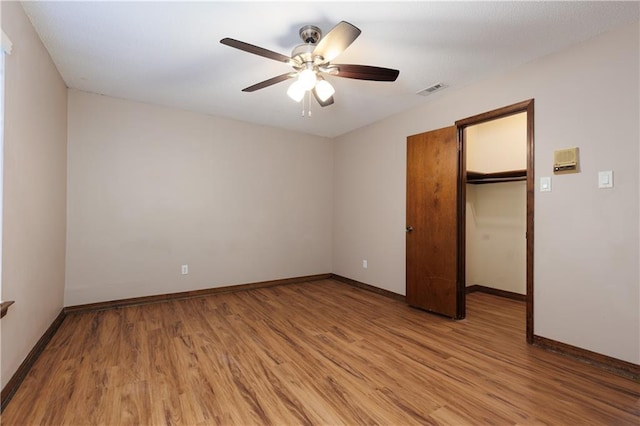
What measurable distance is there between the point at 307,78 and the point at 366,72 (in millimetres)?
430

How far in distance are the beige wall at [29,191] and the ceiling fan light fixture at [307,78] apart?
5.65ft

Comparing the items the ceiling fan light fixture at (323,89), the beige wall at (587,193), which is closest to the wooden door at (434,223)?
the beige wall at (587,193)

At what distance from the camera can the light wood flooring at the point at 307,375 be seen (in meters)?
1.67

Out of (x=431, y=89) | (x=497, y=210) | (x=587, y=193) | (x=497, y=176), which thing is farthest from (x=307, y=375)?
(x=497, y=210)

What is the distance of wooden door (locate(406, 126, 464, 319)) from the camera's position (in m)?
3.22

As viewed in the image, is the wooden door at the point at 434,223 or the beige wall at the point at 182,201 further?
the beige wall at the point at 182,201

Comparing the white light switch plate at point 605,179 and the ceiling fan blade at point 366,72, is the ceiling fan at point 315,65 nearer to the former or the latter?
the ceiling fan blade at point 366,72

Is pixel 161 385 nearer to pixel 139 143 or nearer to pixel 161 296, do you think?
pixel 161 296

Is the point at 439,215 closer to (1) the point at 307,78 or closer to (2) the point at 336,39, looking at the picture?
(1) the point at 307,78

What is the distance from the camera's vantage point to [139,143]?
361 centimetres

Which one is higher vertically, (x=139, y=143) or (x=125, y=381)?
(x=139, y=143)

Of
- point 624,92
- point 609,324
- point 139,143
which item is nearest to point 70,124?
point 139,143

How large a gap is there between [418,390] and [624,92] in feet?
8.12

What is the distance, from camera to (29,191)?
2.14m
